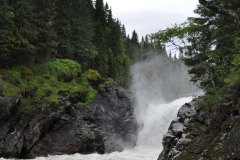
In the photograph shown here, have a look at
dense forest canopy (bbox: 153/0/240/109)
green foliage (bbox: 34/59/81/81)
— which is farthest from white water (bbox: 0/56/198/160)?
dense forest canopy (bbox: 153/0/240/109)

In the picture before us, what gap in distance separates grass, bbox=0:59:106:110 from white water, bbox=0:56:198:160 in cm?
575

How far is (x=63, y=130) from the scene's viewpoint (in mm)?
35719

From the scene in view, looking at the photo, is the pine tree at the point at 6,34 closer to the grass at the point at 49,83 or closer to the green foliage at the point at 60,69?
the grass at the point at 49,83

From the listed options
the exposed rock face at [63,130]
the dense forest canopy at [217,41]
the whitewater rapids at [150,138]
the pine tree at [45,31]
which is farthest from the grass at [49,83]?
the dense forest canopy at [217,41]

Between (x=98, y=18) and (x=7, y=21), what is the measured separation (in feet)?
111

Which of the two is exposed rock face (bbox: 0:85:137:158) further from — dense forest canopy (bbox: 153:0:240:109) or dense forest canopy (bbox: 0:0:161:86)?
dense forest canopy (bbox: 153:0:240:109)

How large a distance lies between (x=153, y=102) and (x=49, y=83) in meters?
31.3

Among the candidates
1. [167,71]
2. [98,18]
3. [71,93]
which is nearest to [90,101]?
[71,93]

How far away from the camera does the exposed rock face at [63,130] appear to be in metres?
32.7

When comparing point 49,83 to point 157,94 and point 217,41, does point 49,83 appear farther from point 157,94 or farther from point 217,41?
point 157,94

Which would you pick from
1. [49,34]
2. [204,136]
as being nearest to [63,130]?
[49,34]

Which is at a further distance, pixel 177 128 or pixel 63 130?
pixel 63 130

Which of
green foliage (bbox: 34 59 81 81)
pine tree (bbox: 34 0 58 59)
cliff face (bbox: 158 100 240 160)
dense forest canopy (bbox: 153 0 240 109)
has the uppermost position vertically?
pine tree (bbox: 34 0 58 59)

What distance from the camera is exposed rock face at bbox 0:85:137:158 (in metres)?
32.7
